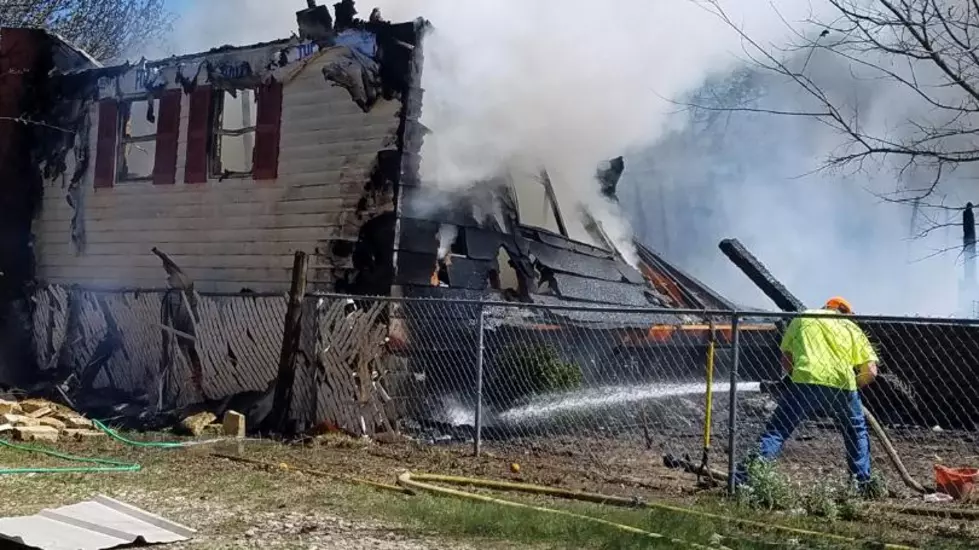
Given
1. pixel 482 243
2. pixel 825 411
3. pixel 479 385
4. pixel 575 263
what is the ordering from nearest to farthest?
1. pixel 825 411
2. pixel 479 385
3. pixel 482 243
4. pixel 575 263

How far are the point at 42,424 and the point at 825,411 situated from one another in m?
7.22

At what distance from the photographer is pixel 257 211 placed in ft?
37.8

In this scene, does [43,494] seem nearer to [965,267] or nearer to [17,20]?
[17,20]

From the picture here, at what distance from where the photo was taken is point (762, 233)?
1124 inches

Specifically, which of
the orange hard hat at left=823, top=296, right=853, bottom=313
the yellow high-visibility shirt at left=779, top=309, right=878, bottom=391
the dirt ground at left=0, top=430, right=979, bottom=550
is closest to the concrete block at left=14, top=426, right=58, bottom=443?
the dirt ground at left=0, top=430, right=979, bottom=550

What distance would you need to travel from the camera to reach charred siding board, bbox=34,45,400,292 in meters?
10.7

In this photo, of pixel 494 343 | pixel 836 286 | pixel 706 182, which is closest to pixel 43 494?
pixel 494 343

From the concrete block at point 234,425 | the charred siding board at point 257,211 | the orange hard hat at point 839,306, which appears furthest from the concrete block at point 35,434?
the orange hard hat at point 839,306

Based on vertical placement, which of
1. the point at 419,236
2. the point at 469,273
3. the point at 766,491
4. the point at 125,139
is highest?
the point at 125,139

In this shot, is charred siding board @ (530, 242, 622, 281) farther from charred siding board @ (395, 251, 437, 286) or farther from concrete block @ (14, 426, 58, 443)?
concrete block @ (14, 426, 58, 443)

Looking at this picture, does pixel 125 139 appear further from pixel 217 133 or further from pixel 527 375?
pixel 527 375

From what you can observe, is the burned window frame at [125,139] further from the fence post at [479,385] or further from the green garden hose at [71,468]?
the fence post at [479,385]

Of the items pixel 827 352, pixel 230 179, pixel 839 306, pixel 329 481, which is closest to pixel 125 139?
pixel 230 179

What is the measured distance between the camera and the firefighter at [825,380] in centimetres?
681
